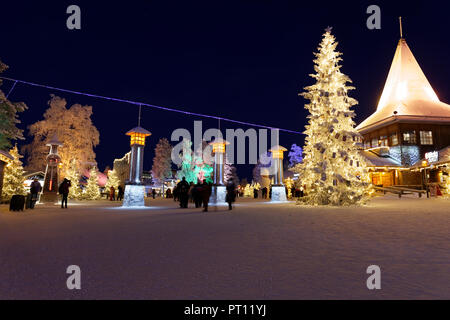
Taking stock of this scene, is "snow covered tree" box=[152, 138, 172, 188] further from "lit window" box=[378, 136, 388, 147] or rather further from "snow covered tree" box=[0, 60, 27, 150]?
"lit window" box=[378, 136, 388, 147]

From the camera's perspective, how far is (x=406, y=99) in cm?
3325

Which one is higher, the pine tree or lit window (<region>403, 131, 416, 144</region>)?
lit window (<region>403, 131, 416, 144</region>)

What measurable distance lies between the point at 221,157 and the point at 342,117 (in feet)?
26.4

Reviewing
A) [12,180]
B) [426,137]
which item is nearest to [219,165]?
[12,180]

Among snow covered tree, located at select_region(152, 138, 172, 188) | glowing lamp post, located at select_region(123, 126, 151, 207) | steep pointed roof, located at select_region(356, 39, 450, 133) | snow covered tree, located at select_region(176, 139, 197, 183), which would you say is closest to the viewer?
glowing lamp post, located at select_region(123, 126, 151, 207)

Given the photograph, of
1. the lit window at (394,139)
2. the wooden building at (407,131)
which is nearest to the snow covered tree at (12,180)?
the wooden building at (407,131)

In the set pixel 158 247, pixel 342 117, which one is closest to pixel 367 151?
pixel 342 117

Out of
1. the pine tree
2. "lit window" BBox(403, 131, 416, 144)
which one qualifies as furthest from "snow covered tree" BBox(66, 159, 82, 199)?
"lit window" BBox(403, 131, 416, 144)

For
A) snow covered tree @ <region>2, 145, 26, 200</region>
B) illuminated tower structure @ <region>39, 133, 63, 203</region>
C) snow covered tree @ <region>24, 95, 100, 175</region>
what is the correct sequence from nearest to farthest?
snow covered tree @ <region>2, 145, 26, 200</region>
illuminated tower structure @ <region>39, 133, 63, 203</region>
snow covered tree @ <region>24, 95, 100, 175</region>

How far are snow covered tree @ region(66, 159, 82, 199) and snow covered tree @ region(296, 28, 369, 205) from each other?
809 inches

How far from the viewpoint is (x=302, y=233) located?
609 cm

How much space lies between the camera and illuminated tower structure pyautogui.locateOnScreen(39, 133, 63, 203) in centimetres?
2130

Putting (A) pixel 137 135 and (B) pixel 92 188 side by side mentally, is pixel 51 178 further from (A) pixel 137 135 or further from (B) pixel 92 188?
(A) pixel 137 135

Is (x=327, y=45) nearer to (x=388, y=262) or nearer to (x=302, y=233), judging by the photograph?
(x=302, y=233)
